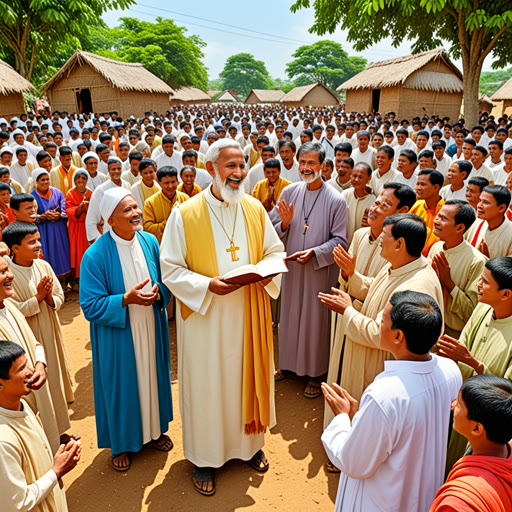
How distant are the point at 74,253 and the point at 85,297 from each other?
445cm

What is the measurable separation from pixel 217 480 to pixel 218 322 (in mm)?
→ 1369

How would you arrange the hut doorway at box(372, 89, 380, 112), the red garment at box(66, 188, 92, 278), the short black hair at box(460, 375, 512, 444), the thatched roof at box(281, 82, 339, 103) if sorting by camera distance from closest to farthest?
1. the short black hair at box(460, 375, 512, 444)
2. the red garment at box(66, 188, 92, 278)
3. the hut doorway at box(372, 89, 380, 112)
4. the thatched roof at box(281, 82, 339, 103)

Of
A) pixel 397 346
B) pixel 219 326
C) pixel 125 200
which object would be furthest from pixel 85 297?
pixel 397 346

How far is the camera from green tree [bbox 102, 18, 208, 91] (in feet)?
150

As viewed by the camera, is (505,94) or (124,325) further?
(505,94)

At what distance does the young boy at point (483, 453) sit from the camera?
4.65 feet

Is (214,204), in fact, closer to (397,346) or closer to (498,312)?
(397,346)

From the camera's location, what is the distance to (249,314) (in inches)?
127

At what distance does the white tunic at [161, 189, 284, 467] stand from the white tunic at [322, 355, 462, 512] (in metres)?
1.33

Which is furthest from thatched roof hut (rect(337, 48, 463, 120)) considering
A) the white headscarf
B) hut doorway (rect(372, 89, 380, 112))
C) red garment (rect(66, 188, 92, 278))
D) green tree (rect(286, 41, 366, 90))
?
green tree (rect(286, 41, 366, 90))

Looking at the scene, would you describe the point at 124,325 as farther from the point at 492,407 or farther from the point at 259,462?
the point at 492,407

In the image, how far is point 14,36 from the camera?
25453 mm

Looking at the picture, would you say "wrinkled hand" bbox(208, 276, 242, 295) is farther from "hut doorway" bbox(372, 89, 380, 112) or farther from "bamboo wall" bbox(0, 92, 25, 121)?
"hut doorway" bbox(372, 89, 380, 112)

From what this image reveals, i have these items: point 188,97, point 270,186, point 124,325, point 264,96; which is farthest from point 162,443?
point 264,96
